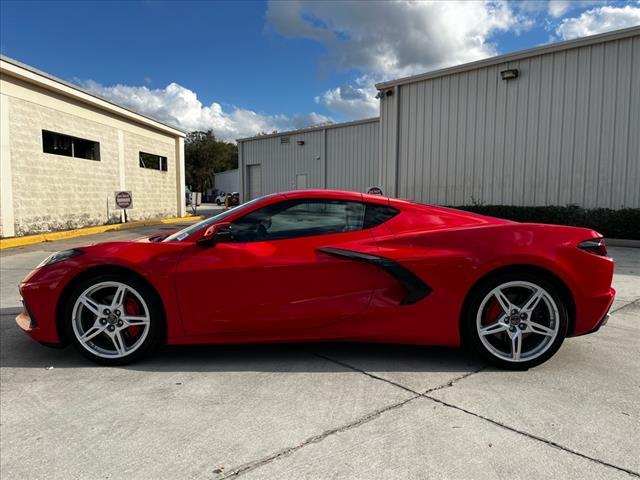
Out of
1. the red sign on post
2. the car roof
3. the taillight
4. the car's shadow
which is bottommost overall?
the car's shadow

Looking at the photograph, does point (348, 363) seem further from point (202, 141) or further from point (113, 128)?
point (202, 141)

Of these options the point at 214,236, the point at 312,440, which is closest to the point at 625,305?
the point at 312,440

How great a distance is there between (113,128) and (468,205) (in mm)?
12365

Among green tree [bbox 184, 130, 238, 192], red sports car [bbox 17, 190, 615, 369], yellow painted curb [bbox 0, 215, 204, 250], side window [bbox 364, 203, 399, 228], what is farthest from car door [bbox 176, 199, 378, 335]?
green tree [bbox 184, 130, 238, 192]

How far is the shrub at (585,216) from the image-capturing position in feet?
33.3

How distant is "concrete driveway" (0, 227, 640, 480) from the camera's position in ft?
6.91

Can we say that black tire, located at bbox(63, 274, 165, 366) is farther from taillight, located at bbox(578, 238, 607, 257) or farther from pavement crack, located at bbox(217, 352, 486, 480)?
taillight, located at bbox(578, 238, 607, 257)

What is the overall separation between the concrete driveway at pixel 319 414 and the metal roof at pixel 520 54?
33.1 ft

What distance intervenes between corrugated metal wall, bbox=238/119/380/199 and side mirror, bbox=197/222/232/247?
56.9 ft

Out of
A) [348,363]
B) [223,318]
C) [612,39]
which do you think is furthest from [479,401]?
[612,39]

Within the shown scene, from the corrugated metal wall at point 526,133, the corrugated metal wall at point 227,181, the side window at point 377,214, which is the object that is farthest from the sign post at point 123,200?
the corrugated metal wall at point 227,181

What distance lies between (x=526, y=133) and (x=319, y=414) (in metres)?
12.2

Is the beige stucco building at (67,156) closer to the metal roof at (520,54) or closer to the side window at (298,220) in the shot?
the metal roof at (520,54)

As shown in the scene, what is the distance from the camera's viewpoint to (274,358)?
11.4 ft
